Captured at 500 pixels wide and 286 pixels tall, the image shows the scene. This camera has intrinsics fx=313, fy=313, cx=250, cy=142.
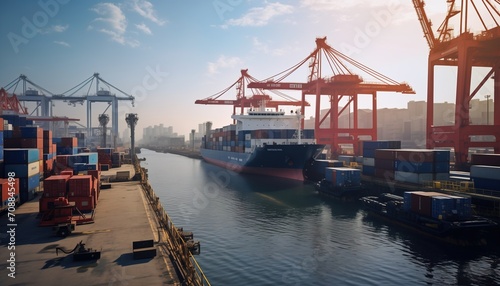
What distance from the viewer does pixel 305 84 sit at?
71188mm

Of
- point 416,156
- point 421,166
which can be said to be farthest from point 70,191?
point 416,156

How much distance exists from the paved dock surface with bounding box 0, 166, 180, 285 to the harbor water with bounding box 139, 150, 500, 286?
15.0 ft

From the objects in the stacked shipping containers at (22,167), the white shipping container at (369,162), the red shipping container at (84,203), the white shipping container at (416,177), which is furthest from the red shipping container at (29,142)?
the white shipping container at (416,177)

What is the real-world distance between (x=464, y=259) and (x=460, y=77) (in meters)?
34.7

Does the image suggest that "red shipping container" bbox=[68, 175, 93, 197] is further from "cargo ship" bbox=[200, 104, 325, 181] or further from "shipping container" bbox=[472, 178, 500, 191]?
"shipping container" bbox=[472, 178, 500, 191]

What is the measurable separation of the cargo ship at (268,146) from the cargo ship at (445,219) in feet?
81.0

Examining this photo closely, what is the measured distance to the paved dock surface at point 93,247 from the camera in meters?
12.4

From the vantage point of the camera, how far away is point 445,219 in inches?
894

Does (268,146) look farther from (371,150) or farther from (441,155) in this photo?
(441,155)

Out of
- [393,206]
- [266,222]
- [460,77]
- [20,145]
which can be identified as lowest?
[266,222]

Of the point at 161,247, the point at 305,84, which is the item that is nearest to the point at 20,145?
the point at 161,247

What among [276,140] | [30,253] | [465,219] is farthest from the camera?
[276,140]

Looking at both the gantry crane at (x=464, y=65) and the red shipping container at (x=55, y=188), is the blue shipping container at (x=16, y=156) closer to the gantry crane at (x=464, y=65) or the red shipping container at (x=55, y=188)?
the red shipping container at (x=55, y=188)

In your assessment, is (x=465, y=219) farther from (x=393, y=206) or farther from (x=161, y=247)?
(x=161, y=247)
